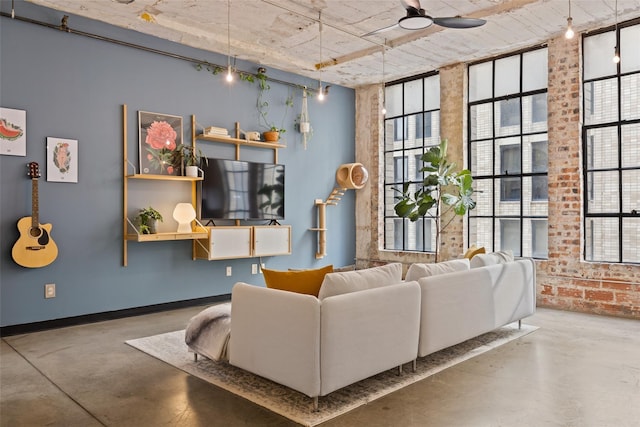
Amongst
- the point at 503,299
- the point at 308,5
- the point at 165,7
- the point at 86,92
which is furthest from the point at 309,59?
the point at 503,299

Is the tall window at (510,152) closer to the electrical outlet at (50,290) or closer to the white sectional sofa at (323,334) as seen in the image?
the white sectional sofa at (323,334)

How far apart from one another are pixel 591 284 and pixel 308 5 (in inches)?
174

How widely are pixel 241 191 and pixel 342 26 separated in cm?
238

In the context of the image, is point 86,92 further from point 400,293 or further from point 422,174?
point 422,174

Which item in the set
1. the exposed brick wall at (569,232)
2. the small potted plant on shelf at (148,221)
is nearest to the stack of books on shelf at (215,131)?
the small potted plant on shelf at (148,221)

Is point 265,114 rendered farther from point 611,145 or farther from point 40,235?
point 611,145

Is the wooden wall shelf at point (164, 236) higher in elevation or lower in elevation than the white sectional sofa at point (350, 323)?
higher

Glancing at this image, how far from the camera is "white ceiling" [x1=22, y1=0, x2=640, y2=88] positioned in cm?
486

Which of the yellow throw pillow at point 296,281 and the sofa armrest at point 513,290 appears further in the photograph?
the sofa armrest at point 513,290

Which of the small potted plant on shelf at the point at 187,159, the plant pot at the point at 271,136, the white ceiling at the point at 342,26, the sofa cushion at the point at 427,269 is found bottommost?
the sofa cushion at the point at 427,269

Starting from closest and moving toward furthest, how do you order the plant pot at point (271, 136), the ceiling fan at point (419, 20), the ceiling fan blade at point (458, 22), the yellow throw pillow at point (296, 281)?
the yellow throw pillow at point (296, 281), the ceiling fan at point (419, 20), the ceiling fan blade at point (458, 22), the plant pot at point (271, 136)

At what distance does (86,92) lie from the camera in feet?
16.5

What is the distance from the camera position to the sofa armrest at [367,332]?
2771mm

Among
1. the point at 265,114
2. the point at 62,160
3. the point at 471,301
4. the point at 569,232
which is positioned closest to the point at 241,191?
the point at 265,114
